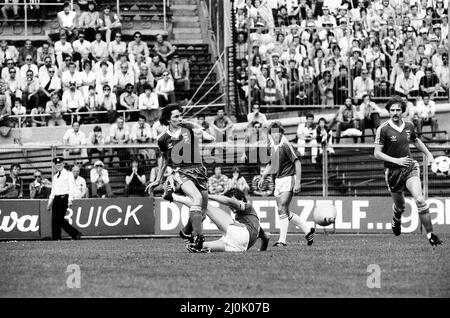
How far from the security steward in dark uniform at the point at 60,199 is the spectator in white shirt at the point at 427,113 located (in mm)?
9714

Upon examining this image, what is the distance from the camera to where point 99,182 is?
2641 centimetres

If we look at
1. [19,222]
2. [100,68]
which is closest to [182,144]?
[19,222]

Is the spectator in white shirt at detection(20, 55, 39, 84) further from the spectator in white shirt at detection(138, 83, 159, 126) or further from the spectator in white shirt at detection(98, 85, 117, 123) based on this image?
the spectator in white shirt at detection(138, 83, 159, 126)

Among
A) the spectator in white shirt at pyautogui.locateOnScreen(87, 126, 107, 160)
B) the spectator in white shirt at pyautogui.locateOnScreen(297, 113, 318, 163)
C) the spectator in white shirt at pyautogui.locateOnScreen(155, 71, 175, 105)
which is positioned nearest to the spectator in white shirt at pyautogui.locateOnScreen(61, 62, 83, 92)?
the spectator in white shirt at pyautogui.locateOnScreen(155, 71, 175, 105)

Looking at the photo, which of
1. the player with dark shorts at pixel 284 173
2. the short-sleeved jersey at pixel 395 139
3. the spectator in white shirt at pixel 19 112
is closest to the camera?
the short-sleeved jersey at pixel 395 139

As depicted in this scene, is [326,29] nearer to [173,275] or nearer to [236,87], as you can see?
[236,87]

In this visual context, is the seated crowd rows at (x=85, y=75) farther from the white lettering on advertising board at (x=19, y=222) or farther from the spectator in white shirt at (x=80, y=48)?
the white lettering on advertising board at (x=19, y=222)

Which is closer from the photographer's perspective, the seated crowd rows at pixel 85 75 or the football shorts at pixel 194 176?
the football shorts at pixel 194 176

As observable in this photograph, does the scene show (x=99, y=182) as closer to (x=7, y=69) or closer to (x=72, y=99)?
(x=72, y=99)

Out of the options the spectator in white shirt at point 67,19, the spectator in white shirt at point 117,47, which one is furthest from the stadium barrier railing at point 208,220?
the spectator in white shirt at point 67,19

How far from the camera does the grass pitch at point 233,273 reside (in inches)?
425

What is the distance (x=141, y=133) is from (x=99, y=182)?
2.33 meters

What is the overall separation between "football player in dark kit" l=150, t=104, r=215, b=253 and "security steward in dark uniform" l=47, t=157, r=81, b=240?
27.2 ft
